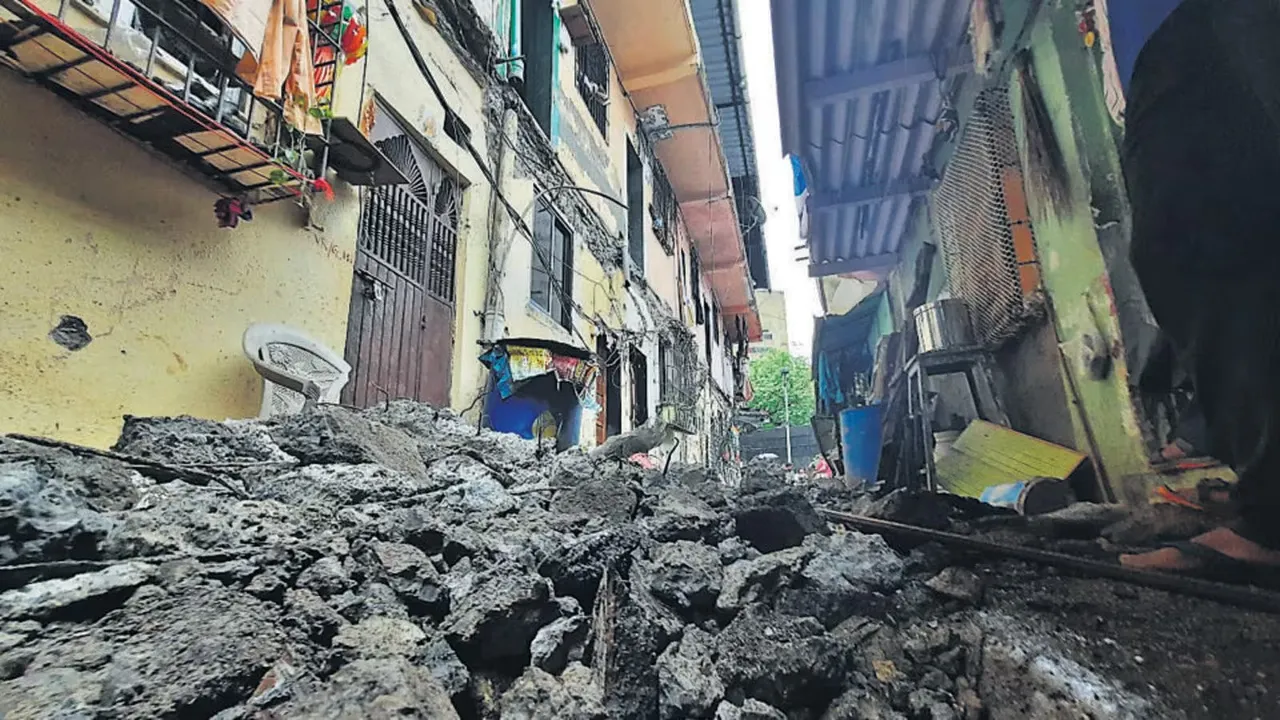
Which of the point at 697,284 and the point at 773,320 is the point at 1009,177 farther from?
the point at 773,320

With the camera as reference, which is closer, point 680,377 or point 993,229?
point 993,229

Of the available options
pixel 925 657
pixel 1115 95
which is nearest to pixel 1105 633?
pixel 925 657

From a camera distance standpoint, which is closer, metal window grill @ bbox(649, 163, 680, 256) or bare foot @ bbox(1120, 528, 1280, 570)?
bare foot @ bbox(1120, 528, 1280, 570)

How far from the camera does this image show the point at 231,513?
1888 millimetres

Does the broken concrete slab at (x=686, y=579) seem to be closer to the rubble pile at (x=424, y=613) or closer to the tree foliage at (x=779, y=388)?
the rubble pile at (x=424, y=613)

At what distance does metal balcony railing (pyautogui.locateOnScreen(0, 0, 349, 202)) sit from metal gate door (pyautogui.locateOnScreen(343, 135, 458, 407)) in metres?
0.90

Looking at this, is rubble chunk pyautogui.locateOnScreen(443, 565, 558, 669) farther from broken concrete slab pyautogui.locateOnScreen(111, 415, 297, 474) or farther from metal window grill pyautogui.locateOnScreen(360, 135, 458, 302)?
metal window grill pyautogui.locateOnScreen(360, 135, 458, 302)

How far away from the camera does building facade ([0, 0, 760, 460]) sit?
264cm

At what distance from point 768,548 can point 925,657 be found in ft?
3.55

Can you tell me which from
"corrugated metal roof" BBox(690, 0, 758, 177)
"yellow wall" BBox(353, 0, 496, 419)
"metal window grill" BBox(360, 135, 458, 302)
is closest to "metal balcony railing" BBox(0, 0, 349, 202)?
"metal window grill" BBox(360, 135, 458, 302)

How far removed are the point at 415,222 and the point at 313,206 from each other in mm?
1183

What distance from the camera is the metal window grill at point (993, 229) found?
5176 millimetres

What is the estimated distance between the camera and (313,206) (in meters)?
4.00

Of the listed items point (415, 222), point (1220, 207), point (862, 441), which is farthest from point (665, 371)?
point (1220, 207)
